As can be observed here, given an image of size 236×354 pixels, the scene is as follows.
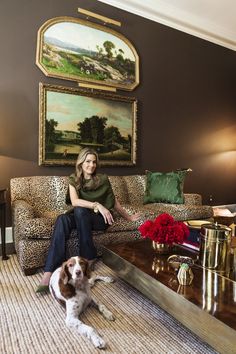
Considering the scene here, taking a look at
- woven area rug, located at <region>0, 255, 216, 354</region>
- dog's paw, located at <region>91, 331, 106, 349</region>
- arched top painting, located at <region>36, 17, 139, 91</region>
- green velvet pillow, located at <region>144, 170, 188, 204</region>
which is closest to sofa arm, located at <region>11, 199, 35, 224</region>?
woven area rug, located at <region>0, 255, 216, 354</region>

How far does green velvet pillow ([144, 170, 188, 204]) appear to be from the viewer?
319 centimetres

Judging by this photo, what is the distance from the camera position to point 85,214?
87.7 inches

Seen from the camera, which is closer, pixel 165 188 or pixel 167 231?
pixel 167 231

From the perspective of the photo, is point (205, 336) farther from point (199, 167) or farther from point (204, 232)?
point (199, 167)

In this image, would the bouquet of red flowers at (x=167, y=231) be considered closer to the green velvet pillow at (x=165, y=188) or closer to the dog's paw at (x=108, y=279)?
the dog's paw at (x=108, y=279)

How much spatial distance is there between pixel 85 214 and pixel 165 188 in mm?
1329

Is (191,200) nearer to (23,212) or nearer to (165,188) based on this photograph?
(165,188)

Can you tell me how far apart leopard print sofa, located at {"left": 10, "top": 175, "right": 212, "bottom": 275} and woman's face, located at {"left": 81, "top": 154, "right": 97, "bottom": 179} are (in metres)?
0.49

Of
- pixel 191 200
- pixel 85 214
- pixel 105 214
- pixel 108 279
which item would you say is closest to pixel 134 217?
pixel 105 214

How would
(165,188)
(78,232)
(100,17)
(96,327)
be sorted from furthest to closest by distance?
(100,17)
(165,188)
(78,232)
(96,327)

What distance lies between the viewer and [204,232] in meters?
1.64

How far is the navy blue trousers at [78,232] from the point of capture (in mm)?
2016

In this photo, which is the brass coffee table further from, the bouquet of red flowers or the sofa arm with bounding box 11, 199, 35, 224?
the sofa arm with bounding box 11, 199, 35, 224

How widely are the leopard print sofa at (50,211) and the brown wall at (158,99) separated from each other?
35 centimetres
